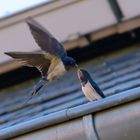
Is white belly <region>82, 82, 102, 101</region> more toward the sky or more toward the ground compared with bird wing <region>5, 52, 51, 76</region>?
more toward the ground

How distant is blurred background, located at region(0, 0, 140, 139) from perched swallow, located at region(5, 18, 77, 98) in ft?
1.47

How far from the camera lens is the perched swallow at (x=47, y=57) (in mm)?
2836

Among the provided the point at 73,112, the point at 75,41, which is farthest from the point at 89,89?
the point at 75,41

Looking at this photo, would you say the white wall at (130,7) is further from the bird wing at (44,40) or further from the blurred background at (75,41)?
the bird wing at (44,40)

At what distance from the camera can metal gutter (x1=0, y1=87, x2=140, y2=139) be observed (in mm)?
2222

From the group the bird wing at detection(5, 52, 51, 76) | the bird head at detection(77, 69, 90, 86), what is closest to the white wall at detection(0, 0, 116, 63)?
the bird wing at detection(5, 52, 51, 76)

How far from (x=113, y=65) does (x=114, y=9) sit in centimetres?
75

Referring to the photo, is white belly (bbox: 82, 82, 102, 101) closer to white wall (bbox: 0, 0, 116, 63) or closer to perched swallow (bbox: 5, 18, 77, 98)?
perched swallow (bbox: 5, 18, 77, 98)

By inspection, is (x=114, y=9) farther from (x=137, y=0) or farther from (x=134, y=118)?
(x=134, y=118)

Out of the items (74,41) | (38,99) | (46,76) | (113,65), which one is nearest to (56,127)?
(46,76)

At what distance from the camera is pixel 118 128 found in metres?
2.22

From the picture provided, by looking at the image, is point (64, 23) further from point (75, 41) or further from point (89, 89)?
point (89, 89)

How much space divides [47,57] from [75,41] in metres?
1.25

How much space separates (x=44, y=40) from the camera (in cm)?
287
